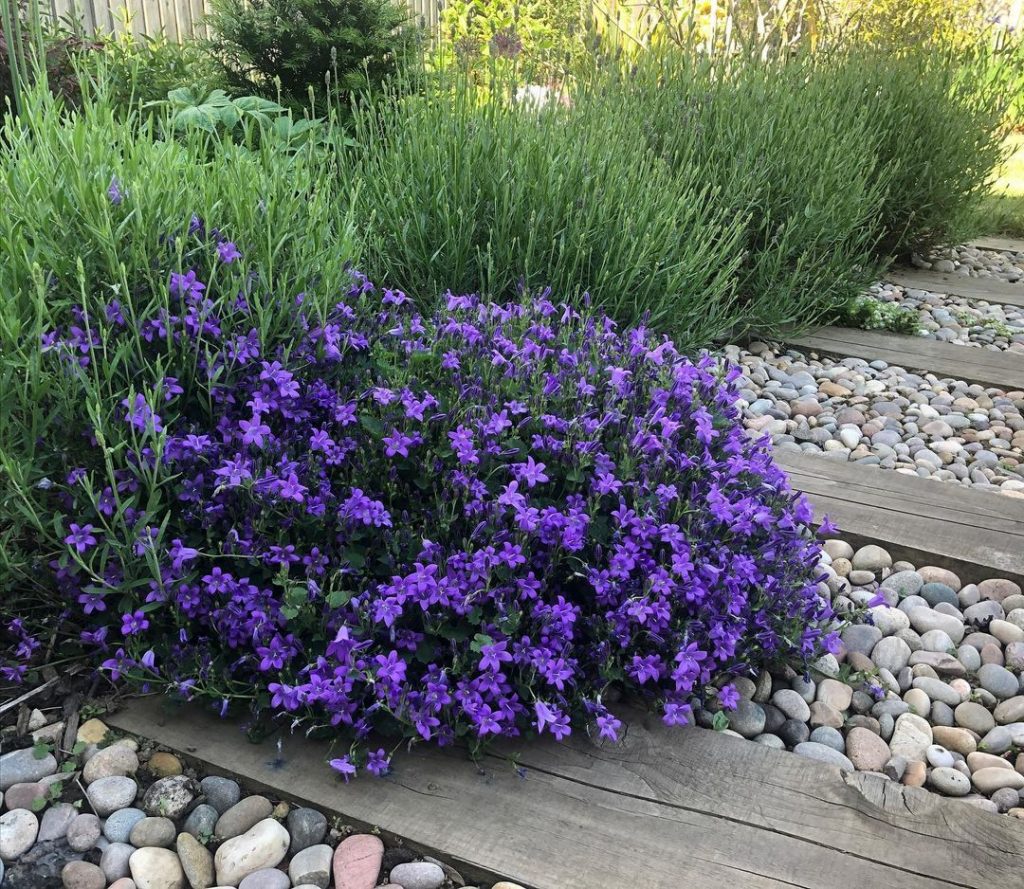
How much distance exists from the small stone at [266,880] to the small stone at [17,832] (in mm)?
378

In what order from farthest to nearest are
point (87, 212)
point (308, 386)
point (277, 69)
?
point (277, 69), point (308, 386), point (87, 212)

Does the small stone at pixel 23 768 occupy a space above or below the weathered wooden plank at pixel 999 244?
above

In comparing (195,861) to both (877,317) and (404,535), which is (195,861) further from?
(877,317)

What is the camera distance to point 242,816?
1.57 m

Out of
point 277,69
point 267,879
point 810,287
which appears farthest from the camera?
point 277,69

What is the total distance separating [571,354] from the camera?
219 centimetres

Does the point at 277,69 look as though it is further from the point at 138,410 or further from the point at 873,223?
the point at 138,410

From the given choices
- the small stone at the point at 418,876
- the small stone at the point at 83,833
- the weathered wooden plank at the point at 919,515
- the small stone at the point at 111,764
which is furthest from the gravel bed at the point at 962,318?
the small stone at the point at 83,833

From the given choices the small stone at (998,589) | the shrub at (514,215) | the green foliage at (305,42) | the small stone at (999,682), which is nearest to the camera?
the small stone at (999,682)

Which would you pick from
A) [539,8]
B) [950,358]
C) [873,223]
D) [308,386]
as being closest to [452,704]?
[308,386]

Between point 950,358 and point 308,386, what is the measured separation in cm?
339

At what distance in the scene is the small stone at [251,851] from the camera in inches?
58.3

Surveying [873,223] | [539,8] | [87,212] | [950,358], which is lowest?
[950,358]

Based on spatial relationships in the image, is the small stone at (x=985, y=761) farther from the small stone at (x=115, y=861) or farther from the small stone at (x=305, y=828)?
the small stone at (x=115, y=861)
